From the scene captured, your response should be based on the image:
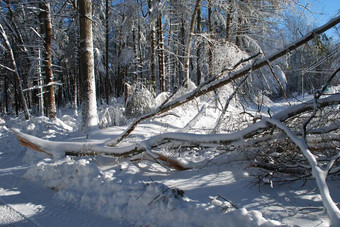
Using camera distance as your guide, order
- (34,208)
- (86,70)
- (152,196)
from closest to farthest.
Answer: (152,196) < (34,208) < (86,70)

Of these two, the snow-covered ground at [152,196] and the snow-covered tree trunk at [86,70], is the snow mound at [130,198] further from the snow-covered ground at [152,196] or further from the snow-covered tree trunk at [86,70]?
the snow-covered tree trunk at [86,70]

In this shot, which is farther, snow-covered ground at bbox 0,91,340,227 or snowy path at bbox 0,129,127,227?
snowy path at bbox 0,129,127,227

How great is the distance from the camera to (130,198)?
8.59 ft

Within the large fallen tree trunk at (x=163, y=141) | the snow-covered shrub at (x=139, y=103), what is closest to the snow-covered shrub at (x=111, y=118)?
the snow-covered shrub at (x=139, y=103)

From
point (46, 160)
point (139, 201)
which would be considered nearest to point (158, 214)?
→ point (139, 201)

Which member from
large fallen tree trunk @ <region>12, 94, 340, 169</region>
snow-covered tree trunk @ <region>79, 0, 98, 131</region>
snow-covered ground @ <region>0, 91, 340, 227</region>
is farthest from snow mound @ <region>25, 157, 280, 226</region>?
snow-covered tree trunk @ <region>79, 0, 98, 131</region>

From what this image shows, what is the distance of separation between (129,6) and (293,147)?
36.1 ft

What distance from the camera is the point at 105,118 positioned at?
22.9ft

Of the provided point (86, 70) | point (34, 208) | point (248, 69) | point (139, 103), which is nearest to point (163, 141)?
point (248, 69)

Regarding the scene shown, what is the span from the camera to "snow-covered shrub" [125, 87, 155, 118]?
8.26 m

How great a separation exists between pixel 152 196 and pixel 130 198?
10.7 inches

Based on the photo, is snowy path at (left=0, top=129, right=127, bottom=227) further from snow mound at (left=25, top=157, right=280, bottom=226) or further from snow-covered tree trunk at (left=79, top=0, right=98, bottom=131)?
snow-covered tree trunk at (left=79, top=0, right=98, bottom=131)

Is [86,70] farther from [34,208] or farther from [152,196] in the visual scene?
[152,196]

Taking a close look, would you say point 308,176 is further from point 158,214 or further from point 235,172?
point 158,214
